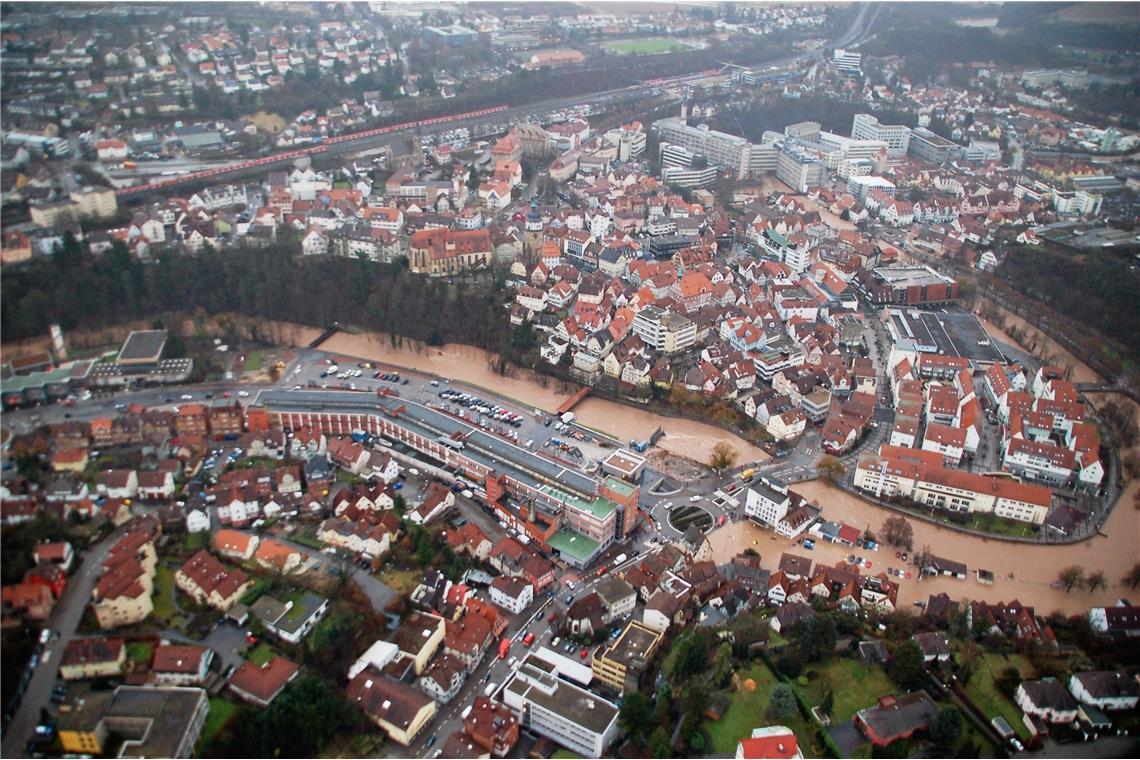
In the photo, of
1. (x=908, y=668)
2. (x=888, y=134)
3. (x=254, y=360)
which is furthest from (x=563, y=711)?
(x=888, y=134)

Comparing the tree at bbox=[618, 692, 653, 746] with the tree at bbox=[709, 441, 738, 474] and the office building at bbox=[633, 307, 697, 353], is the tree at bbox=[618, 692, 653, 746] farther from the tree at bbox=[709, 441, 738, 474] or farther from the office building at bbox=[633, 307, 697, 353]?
the office building at bbox=[633, 307, 697, 353]

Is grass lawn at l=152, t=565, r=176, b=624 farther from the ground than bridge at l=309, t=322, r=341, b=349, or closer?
farther from the ground

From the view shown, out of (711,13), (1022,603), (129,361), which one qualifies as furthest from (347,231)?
(711,13)

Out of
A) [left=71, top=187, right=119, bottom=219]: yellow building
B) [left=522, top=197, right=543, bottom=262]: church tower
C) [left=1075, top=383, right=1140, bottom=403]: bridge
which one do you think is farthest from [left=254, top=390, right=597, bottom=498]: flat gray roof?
[left=1075, top=383, right=1140, bottom=403]: bridge

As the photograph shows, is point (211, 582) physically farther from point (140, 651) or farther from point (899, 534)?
point (899, 534)

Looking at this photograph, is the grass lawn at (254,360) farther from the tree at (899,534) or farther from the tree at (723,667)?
the tree at (899,534)

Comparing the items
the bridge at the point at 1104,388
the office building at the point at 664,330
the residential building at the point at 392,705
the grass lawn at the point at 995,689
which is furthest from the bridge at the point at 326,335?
the bridge at the point at 1104,388
